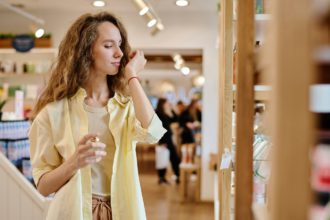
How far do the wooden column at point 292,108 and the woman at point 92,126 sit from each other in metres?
1.00

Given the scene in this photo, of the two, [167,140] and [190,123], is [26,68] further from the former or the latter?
[190,123]

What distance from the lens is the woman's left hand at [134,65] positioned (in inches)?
63.5

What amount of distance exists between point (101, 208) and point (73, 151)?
227mm

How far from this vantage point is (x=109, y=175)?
1.54 metres

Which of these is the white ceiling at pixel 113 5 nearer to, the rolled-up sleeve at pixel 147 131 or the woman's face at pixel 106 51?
the woman's face at pixel 106 51

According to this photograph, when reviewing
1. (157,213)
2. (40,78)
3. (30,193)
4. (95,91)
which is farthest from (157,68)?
(95,91)

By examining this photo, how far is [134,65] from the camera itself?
1.63 metres

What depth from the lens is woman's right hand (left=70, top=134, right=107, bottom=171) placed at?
1.34 meters

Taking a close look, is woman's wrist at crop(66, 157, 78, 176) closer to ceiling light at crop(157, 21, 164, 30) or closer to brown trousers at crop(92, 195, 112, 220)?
brown trousers at crop(92, 195, 112, 220)

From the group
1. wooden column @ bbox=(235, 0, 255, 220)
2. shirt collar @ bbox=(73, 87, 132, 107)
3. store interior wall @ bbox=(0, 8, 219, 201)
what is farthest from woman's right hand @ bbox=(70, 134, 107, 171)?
store interior wall @ bbox=(0, 8, 219, 201)

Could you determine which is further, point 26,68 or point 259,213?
point 26,68

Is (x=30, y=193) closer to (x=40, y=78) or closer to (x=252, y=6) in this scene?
(x=252, y=6)

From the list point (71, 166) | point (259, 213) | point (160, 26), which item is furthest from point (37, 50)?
point (259, 213)

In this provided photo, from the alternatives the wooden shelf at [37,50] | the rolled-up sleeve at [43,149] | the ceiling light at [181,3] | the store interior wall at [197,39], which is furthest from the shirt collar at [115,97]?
the wooden shelf at [37,50]
